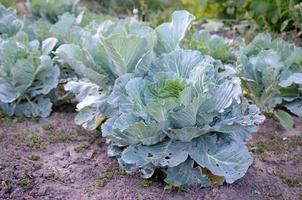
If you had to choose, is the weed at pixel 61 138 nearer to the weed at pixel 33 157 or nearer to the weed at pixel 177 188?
the weed at pixel 33 157

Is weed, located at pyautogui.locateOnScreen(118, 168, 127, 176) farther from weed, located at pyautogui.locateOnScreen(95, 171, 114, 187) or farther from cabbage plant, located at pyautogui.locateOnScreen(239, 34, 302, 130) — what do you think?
cabbage plant, located at pyautogui.locateOnScreen(239, 34, 302, 130)

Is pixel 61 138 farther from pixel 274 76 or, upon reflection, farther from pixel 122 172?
pixel 274 76

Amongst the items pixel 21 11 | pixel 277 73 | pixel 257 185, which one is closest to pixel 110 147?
pixel 257 185

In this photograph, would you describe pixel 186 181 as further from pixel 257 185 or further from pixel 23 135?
pixel 23 135

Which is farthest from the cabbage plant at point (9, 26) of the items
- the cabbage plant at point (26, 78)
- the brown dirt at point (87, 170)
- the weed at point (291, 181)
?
the weed at point (291, 181)

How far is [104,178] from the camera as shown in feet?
9.08

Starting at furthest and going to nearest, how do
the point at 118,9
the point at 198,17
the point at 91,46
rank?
the point at 118,9
the point at 198,17
the point at 91,46

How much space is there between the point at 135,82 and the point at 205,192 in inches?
28.2


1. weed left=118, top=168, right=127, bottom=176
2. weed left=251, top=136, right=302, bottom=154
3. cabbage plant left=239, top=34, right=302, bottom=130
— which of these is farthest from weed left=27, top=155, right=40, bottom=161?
cabbage plant left=239, top=34, right=302, bottom=130

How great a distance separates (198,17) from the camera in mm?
7305

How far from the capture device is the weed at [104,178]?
2717 millimetres

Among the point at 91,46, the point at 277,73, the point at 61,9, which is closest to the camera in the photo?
the point at 91,46

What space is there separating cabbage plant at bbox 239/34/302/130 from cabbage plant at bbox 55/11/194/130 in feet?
2.65

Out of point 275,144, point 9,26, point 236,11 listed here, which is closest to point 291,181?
point 275,144
